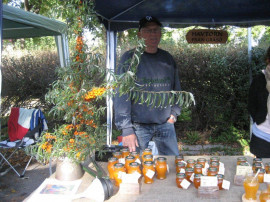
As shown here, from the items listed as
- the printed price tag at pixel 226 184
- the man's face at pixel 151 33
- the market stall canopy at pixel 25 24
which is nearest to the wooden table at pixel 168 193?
the printed price tag at pixel 226 184

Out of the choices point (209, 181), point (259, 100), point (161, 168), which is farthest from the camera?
point (259, 100)

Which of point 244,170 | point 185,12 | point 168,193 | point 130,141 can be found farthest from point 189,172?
point 185,12

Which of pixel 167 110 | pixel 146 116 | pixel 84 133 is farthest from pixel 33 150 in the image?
pixel 167 110

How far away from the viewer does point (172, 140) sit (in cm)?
280

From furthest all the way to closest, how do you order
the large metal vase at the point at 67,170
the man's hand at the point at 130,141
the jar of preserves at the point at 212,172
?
the man's hand at the point at 130,141, the large metal vase at the point at 67,170, the jar of preserves at the point at 212,172

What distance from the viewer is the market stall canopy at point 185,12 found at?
3.60 meters

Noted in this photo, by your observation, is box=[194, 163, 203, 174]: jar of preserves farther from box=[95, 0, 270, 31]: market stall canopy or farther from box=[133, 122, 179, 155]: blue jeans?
box=[95, 0, 270, 31]: market stall canopy

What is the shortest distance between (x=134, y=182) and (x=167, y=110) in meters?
1.19

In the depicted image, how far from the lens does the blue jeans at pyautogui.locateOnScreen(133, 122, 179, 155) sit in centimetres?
271

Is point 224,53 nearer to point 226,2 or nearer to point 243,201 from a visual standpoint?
point 226,2

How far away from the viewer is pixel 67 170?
73.9 inches

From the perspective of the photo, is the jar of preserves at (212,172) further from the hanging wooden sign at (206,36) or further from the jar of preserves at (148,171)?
the hanging wooden sign at (206,36)

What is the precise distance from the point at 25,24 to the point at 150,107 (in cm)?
293

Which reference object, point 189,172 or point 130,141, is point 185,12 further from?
point 189,172
